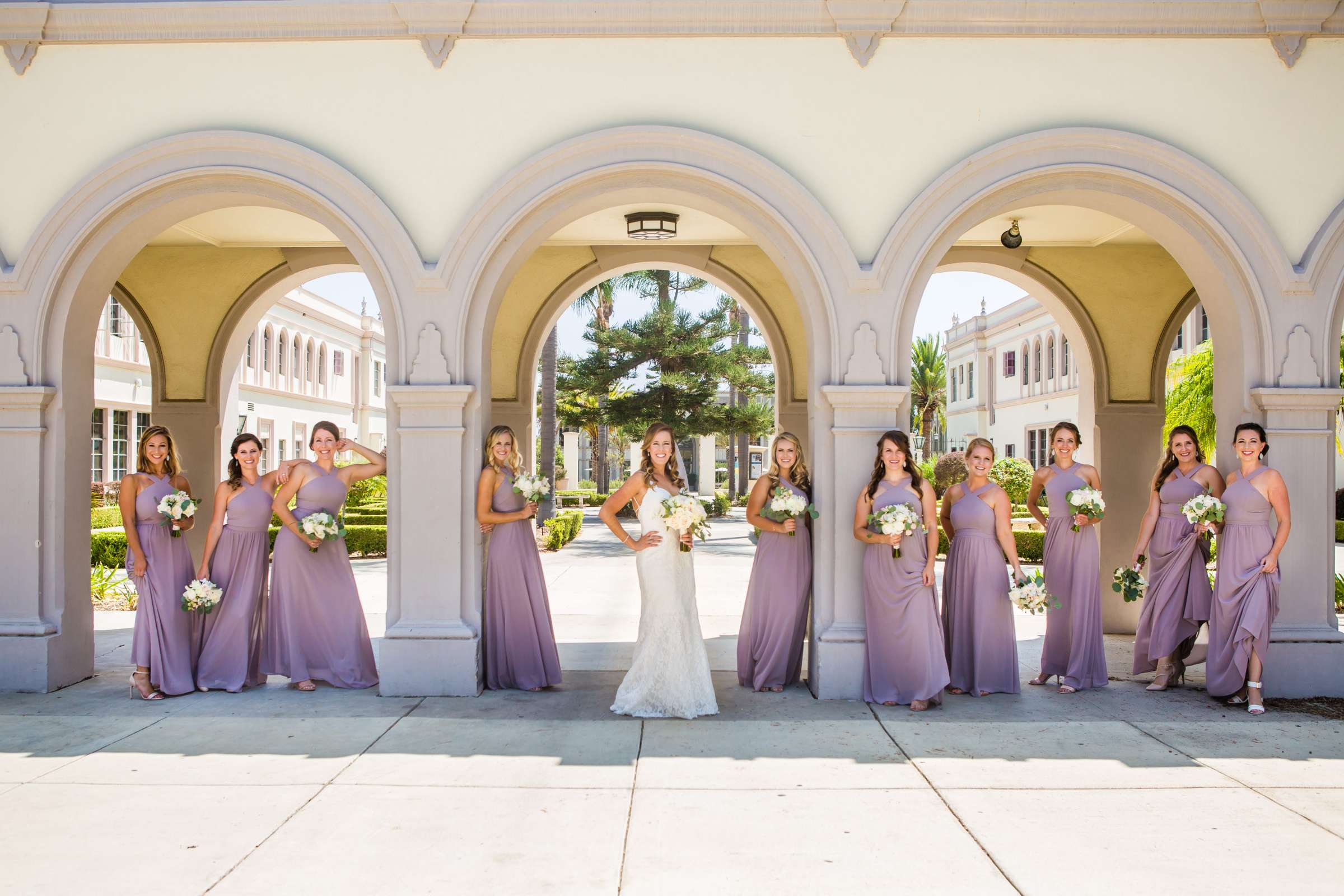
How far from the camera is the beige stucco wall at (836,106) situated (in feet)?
22.5

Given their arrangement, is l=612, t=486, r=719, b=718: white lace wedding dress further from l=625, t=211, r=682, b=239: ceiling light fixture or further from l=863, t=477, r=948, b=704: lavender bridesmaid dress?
l=625, t=211, r=682, b=239: ceiling light fixture

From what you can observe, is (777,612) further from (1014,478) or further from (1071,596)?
(1014,478)

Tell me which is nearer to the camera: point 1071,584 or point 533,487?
point 533,487

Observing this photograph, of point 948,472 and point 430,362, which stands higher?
point 430,362

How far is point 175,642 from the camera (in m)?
6.89

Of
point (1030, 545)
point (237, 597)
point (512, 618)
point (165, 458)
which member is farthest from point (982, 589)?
point (1030, 545)

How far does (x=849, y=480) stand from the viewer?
6809mm

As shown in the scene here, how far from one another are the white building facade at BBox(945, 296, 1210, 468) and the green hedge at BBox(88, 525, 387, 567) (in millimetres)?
26881

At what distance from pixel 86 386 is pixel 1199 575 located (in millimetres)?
8451

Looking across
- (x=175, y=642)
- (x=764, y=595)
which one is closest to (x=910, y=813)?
(x=764, y=595)

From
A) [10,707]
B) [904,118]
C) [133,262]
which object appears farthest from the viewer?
[133,262]

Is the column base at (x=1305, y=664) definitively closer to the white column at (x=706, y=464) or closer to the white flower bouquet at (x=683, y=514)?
the white flower bouquet at (x=683, y=514)

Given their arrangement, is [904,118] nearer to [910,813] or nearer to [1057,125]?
[1057,125]

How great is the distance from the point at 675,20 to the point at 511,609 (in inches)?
171
